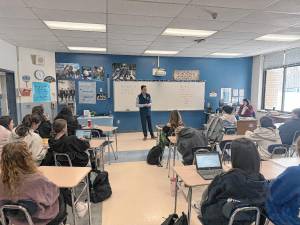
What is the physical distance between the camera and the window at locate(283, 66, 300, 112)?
6570mm

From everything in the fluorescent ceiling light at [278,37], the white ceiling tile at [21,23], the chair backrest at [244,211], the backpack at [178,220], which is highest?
the fluorescent ceiling light at [278,37]

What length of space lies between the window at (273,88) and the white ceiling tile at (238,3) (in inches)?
197

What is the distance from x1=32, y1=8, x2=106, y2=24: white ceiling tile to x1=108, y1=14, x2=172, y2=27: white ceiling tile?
0.53 feet

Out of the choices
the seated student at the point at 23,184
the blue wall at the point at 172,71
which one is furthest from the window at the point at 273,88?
the seated student at the point at 23,184

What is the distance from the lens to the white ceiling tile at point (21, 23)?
3.62 meters

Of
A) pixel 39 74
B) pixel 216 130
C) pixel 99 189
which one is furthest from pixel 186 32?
pixel 39 74

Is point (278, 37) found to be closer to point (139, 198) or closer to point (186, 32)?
point (186, 32)

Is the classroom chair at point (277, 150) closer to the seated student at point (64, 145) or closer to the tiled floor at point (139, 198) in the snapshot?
the tiled floor at point (139, 198)

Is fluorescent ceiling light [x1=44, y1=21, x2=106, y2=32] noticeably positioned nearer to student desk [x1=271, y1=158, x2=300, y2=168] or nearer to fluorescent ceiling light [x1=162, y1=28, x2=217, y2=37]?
fluorescent ceiling light [x1=162, y1=28, x2=217, y2=37]

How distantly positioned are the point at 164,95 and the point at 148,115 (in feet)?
4.03

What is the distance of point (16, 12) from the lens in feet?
10.6

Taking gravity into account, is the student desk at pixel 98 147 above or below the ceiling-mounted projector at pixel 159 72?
below

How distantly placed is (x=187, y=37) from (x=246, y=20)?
1413 millimetres

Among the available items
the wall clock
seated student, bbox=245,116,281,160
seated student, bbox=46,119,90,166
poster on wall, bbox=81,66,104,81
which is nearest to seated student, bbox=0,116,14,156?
seated student, bbox=46,119,90,166
